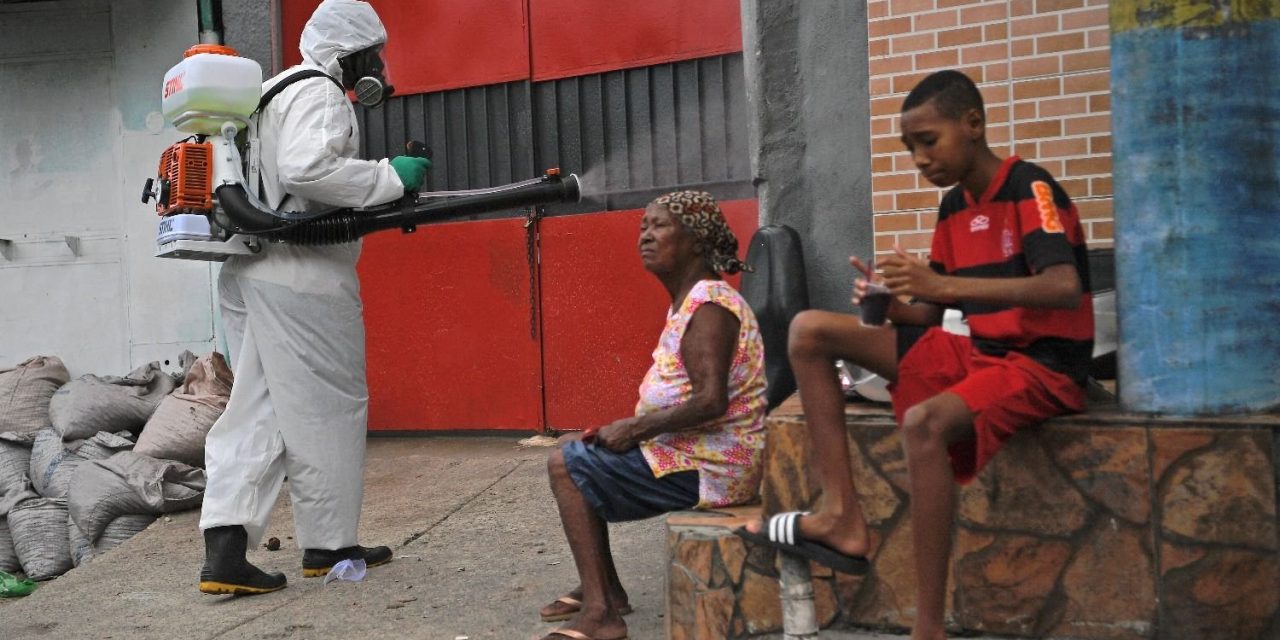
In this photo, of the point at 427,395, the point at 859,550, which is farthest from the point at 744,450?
the point at 427,395

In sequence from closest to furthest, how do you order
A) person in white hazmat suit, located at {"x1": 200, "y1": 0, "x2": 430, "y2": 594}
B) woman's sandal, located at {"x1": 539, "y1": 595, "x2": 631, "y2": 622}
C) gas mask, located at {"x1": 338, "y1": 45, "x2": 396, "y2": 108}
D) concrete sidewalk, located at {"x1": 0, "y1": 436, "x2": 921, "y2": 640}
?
woman's sandal, located at {"x1": 539, "y1": 595, "x2": 631, "y2": 622}
concrete sidewalk, located at {"x1": 0, "y1": 436, "x2": 921, "y2": 640}
person in white hazmat suit, located at {"x1": 200, "y1": 0, "x2": 430, "y2": 594}
gas mask, located at {"x1": 338, "y1": 45, "x2": 396, "y2": 108}

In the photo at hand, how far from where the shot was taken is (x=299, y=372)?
192 inches

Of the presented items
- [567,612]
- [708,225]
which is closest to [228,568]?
[567,612]

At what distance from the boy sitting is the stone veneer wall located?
0.17 m

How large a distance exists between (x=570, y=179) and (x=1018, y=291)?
96.4 inches

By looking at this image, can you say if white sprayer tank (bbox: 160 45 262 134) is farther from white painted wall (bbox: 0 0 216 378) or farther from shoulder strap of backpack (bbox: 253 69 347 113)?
white painted wall (bbox: 0 0 216 378)

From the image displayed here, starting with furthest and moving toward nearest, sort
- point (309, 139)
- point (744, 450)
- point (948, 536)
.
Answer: point (309, 139), point (744, 450), point (948, 536)

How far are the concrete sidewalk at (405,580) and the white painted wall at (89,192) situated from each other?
213cm

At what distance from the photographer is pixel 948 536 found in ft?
9.91

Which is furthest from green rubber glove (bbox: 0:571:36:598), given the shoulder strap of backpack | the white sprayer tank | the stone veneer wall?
the stone veneer wall

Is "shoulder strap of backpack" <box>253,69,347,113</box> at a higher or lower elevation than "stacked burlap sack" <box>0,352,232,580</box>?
higher

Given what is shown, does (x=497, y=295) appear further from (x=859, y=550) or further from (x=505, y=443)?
(x=859, y=550)

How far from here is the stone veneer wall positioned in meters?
3.13

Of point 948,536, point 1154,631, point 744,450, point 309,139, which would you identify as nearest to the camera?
point 948,536
